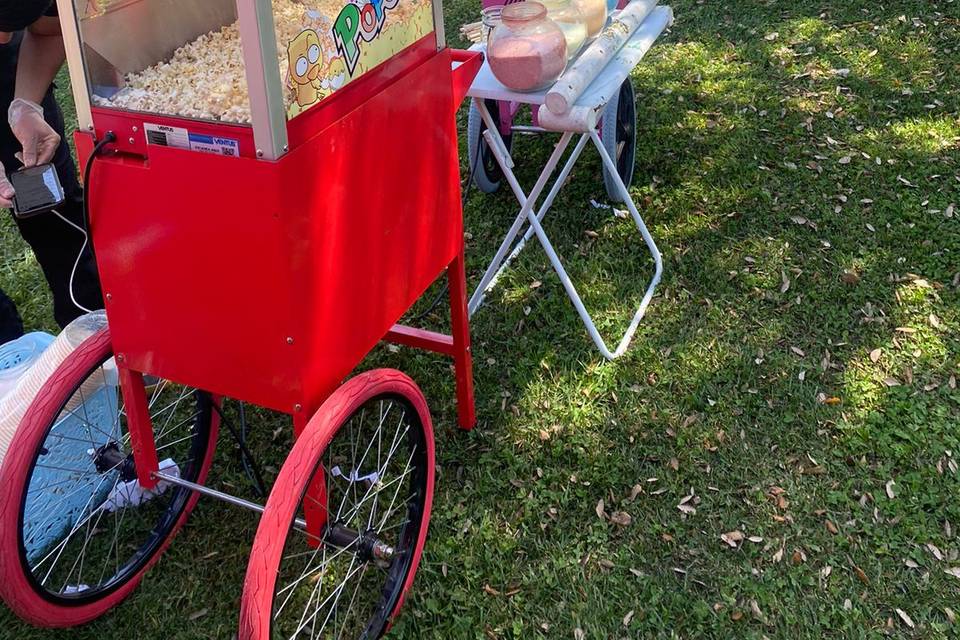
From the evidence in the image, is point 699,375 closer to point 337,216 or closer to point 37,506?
point 337,216

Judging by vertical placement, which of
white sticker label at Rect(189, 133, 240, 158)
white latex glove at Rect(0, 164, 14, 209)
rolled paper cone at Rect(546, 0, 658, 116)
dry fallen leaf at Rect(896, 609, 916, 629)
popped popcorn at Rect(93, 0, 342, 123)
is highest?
popped popcorn at Rect(93, 0, 342, 123)

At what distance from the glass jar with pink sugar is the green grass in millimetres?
942

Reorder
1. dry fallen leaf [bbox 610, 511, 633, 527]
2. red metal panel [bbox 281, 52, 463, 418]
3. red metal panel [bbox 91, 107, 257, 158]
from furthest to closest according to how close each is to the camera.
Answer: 1. dry fallen leaf [bbox 610, 511, 633, 527]
2. red metal panel [bbox 281, 52, 463, 418]
3. red metal panel [bbox 91, 107, 257, 158]

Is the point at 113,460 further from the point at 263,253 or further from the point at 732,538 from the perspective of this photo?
the point at 732,538

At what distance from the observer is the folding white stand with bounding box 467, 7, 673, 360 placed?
2.69 meters

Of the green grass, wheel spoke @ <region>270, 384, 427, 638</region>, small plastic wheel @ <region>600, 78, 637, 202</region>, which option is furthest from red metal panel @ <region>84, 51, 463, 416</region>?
small plastic wheel @ <region>600, 78, 637, 202</region>

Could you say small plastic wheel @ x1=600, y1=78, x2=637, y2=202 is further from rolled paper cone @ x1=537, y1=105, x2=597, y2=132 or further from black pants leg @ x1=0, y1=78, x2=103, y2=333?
black pants leg @ x1=0, y1=78, x2=103, y2=333

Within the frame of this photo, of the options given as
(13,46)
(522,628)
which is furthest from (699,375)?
(13,46)

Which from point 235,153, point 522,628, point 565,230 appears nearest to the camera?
point 235,153

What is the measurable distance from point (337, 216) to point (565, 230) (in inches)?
80.4

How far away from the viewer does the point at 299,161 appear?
1.74m

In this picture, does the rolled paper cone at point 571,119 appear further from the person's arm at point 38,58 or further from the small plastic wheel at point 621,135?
the person's arm at point 38,58

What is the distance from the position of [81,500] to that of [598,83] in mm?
1967

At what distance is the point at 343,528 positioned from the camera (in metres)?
2.13
